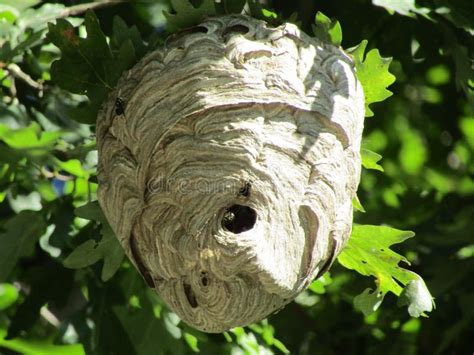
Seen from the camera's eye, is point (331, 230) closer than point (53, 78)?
Yes

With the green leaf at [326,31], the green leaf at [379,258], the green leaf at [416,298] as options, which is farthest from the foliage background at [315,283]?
the green leaf at [416,298]

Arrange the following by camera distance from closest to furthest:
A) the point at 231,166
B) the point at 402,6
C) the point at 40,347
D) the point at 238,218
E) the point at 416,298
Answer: the point at 40,347 < the point at 231,166 < the point at 238,218 < the point at 416,298 < the point at 402,6

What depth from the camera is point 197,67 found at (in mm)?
4098

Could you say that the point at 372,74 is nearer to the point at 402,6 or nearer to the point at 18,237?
the point at 402,6

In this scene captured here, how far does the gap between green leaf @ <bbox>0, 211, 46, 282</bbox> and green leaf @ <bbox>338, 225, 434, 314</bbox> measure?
1.10m

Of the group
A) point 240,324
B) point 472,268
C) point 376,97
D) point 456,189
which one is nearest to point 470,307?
point 472,268

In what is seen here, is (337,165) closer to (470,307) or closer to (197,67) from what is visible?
(197,67)

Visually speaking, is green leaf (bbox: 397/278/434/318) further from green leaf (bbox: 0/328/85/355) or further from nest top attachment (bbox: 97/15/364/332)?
green leaf (bbox: 0/328/85/355)

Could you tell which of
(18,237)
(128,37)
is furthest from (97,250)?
(128,37)

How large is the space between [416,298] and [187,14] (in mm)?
1073

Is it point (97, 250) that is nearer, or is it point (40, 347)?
point (40, 347)

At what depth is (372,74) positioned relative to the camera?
14.4 feet

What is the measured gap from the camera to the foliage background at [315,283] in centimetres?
471

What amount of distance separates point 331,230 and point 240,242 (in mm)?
399
